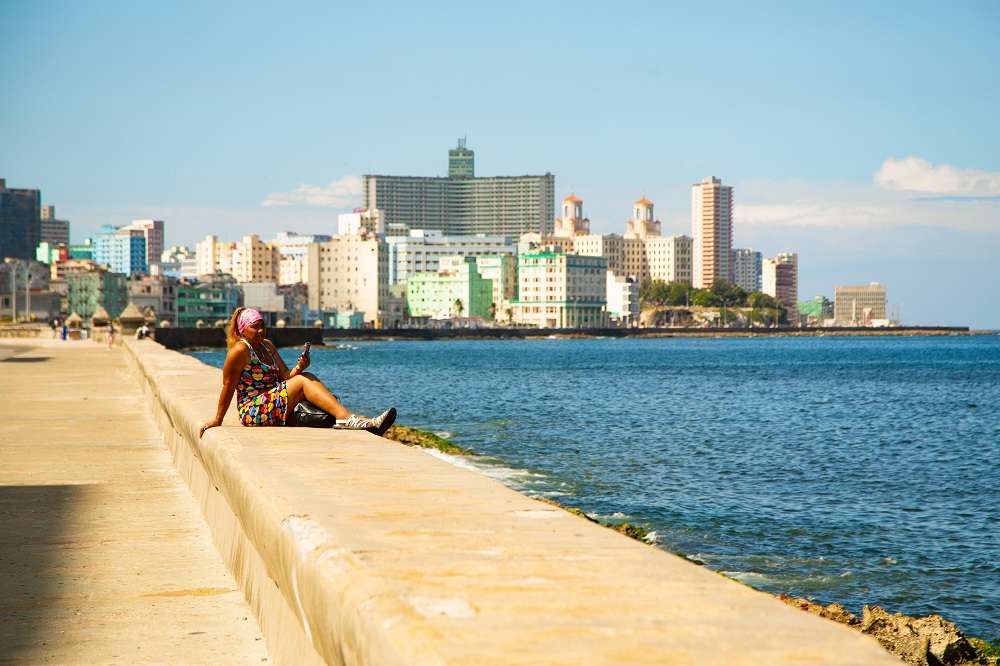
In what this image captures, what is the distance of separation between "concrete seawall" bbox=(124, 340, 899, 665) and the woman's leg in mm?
2731

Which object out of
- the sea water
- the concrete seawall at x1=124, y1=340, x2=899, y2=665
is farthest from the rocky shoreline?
the concrete seawall at x1=124, y1=340, x2=899, y2=665

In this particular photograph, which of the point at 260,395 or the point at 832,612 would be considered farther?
the point at 832,612

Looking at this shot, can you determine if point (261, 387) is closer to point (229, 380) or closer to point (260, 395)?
point (260, 395)

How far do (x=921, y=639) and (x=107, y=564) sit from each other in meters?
6.62

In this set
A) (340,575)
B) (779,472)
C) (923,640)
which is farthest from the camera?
(779,472)

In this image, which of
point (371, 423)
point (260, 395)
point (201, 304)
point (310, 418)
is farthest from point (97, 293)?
point (371, 423)

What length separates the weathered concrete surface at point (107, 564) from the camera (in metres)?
6.08

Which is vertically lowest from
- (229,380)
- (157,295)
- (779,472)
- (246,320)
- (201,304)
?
(779,472)

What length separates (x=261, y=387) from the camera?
11.0 m

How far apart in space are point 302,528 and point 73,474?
744cm

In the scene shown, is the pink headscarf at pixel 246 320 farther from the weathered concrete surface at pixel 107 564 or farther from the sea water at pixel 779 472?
the sea water at pixel 779 472

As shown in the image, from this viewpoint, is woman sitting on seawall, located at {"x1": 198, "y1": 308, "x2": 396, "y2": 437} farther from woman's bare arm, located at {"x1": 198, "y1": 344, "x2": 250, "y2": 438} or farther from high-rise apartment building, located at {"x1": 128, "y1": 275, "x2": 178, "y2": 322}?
high-rise apartment building, located at {"x1": 128, "y1": 275, "x2": 178, "y2": 322}

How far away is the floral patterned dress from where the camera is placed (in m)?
10.6

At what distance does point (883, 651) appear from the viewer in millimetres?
3291
